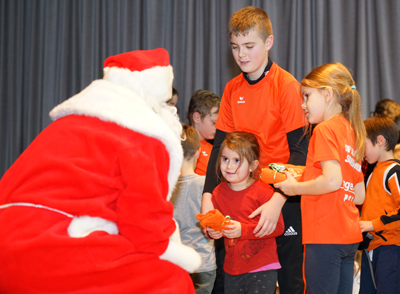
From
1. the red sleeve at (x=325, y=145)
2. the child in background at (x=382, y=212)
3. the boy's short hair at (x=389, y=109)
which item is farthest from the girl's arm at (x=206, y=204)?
the boy's short hair at (x=389, y=109)

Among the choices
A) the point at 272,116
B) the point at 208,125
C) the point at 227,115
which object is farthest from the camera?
the point at 208,125

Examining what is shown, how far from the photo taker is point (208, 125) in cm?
352

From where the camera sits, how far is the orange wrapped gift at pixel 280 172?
6.75 ft

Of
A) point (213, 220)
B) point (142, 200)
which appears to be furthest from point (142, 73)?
point (213, 220)

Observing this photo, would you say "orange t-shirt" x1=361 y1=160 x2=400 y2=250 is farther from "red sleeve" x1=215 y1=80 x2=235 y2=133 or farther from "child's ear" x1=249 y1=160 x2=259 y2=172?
"red sleeve" x1=215 y1=80 x2=235 y2=133

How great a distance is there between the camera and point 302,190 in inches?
78.7

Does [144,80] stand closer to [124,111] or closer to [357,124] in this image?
[124,111]

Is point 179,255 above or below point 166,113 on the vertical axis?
below

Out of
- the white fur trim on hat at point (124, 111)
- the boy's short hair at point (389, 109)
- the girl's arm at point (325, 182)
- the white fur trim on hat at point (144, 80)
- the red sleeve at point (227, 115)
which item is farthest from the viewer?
the boy's short hair at point (389, 109)

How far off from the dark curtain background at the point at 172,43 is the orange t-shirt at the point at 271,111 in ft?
6.81

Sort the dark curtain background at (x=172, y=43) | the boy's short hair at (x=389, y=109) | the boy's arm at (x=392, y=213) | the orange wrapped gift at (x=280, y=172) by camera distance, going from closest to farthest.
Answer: the orange wrapped gift at (x=280, y=172) → the boy's arm at (x=392, y=213) → the boy's short hair at (x=389, y=109) → the dark curtain background at (x=172, y=43)

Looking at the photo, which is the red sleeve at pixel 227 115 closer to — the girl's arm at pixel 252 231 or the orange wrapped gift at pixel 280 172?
the orange wrapped gift at pixel 280 172

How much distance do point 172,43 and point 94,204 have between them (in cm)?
365

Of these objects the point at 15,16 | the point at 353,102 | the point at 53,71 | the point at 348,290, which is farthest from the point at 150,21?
the point at 348,290
